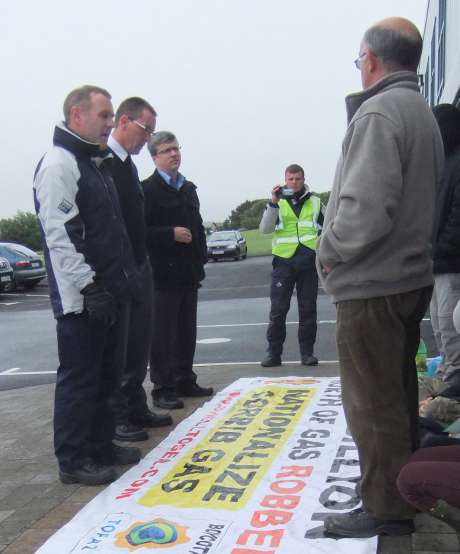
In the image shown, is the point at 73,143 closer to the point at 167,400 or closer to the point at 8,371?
the point at 167,400

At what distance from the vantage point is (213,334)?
1010cm

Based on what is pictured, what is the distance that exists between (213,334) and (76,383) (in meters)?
6.41

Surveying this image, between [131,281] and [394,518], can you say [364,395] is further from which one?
[131,281]

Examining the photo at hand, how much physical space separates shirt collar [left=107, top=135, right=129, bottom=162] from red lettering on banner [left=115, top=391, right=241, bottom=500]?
187 cm

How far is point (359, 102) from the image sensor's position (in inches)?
111

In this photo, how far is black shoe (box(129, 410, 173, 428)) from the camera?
15.7 feet

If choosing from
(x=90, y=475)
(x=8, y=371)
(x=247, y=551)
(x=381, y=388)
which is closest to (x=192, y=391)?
(x=90, y=475)

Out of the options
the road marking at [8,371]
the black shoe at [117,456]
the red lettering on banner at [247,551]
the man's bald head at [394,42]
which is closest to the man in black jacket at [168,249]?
the black shoe at [117,456]

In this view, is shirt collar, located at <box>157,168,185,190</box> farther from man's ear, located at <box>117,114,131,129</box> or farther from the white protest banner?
the white protest banner

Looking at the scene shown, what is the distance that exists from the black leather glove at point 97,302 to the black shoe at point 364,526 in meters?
1.52

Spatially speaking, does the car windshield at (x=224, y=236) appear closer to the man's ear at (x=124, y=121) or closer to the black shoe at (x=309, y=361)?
the black shoe at (x=309, y=361)

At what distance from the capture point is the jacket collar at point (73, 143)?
3.69 meters

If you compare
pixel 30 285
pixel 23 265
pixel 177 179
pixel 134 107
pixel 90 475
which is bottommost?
pixel 30 285

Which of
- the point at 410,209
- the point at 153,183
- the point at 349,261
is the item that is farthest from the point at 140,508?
the point at 153,183
